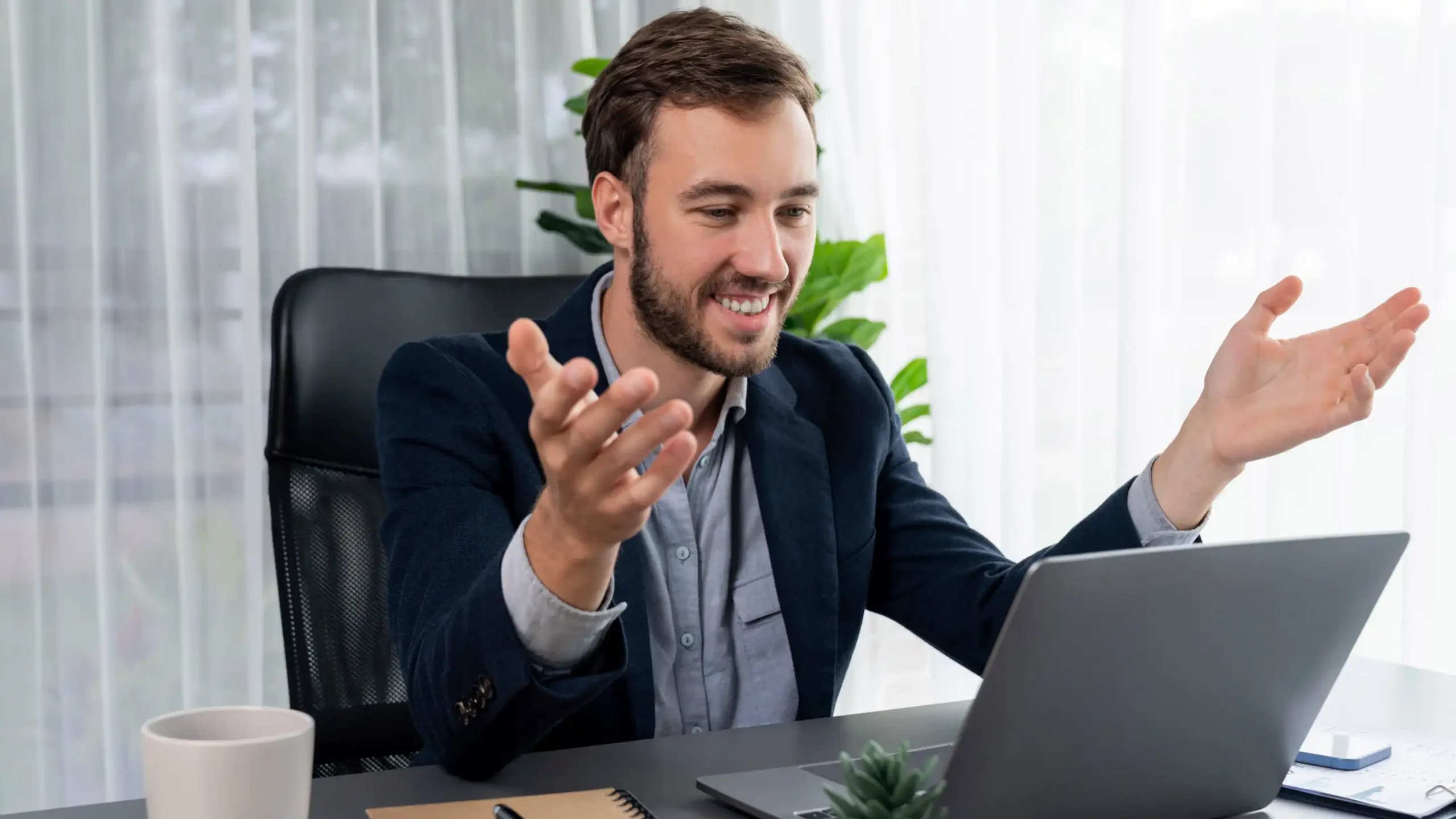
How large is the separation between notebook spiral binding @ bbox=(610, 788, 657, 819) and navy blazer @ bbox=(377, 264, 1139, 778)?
0.28ft

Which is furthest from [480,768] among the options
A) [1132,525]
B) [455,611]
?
[1132,525]

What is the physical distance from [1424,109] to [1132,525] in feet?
2.75

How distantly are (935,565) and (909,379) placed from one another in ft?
3.20

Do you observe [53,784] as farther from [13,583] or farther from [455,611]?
[455,611]

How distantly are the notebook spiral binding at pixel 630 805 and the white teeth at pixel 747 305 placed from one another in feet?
1.96

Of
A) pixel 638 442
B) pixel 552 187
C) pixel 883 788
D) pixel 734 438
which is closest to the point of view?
pixel 883 788

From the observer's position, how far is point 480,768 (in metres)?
0.89

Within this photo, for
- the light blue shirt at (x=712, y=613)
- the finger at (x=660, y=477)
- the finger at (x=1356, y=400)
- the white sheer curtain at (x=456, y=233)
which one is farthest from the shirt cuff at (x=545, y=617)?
the white sheer curtain at (x=456, y=233)

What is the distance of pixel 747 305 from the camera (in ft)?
4.36

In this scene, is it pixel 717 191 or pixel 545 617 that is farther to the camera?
pixel 717 191

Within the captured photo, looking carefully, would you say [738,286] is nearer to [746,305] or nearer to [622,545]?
[746,305]

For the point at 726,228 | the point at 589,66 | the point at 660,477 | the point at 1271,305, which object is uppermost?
the point at 589,66

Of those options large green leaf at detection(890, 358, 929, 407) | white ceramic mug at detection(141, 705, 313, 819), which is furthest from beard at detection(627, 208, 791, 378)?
large green leaf at detection(890, 358, 929, 407)

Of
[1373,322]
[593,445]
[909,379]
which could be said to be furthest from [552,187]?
[593,445]
